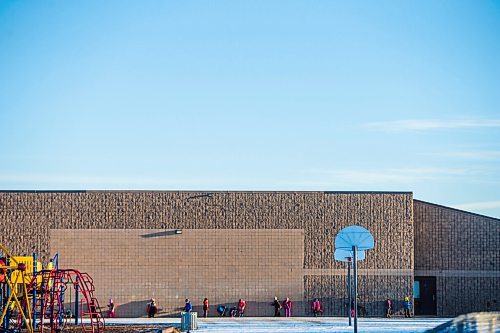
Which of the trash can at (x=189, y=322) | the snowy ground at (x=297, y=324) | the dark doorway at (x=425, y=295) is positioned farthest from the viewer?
the dark doorway at (x=425, y=295)

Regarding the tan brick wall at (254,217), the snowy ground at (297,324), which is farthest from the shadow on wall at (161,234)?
the snowy ground at (297,324)

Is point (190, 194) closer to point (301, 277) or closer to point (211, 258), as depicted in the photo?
point (211, 258)

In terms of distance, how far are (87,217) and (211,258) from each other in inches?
268

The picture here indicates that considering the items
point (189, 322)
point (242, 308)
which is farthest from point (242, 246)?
point (189, 322)

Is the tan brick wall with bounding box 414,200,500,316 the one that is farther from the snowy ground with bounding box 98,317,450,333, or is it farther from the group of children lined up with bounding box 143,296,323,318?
the group of children lined up with bounding box 143,296,323,318

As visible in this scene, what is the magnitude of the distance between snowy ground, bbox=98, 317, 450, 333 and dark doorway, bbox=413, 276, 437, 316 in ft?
13.2

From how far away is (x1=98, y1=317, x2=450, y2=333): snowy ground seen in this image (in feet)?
140

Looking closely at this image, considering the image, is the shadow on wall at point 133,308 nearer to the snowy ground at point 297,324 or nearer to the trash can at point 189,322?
the snowy ground at point 297,324

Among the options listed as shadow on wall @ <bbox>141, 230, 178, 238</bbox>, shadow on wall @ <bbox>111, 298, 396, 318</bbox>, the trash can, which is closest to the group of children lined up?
shadow on wall @ <bbox>111, 298, 396, 318</bbox>

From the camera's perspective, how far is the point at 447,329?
60.6ft

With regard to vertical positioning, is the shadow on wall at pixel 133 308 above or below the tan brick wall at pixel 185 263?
below

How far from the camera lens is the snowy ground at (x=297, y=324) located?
42.6 m

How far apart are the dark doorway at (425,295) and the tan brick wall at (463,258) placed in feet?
1.02

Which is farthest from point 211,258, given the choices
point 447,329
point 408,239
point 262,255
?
point 447,329
